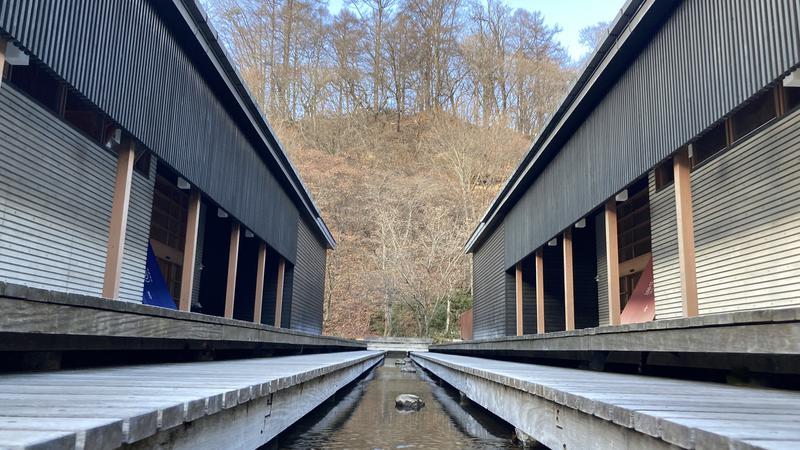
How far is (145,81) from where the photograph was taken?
787 centimetres

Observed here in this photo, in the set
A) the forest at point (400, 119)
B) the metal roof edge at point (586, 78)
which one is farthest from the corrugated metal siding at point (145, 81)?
the forest at point (400, 119)

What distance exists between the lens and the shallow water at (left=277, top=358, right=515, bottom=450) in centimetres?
530

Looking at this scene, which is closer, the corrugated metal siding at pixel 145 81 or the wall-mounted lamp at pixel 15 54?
the wall-mounted lamp at pixel 15 54

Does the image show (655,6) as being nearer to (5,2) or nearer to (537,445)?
(537,445)

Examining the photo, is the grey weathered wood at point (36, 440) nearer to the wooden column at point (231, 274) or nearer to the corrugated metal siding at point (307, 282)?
the wooden column at point (231, 274)

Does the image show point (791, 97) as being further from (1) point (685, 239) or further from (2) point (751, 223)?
(1) point (685, 239)

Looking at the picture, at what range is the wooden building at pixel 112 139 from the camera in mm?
6535

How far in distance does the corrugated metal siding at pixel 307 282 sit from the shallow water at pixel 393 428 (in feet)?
35.4

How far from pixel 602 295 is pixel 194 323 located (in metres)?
12.2

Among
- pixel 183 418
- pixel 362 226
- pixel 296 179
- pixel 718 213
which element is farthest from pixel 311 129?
pixel 183 418

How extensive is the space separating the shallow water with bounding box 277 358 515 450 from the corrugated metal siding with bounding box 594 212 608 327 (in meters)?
7.05

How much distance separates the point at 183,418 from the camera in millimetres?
2059

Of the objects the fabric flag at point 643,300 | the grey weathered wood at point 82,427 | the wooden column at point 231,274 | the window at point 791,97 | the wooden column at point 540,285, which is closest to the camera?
the grey weathered wood at point 82,427

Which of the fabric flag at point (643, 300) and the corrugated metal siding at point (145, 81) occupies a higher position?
the corrugated metal siding at point (145, 81)
